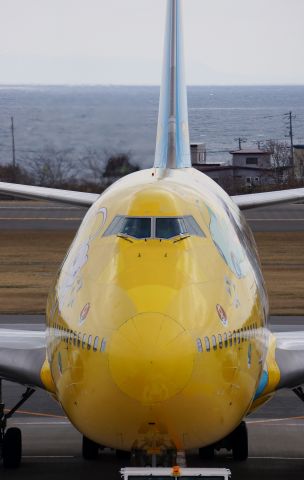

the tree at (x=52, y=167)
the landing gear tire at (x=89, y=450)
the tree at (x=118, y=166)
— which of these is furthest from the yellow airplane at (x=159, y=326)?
the tree at (x=52, y=167)

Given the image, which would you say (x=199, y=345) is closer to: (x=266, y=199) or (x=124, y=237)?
(x=124, y=237)

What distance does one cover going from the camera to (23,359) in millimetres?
23469

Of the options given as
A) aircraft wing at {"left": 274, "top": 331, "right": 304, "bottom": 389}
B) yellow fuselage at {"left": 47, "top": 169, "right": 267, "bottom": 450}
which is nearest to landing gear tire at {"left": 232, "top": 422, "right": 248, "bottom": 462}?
aircraft wing at {"left": 274, "top": 331, "right": 304, "bottom": 389}

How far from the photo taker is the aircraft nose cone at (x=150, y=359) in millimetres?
16516

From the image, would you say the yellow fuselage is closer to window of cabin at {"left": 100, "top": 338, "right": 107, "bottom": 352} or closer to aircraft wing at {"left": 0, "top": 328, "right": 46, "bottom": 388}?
window of cabin at {"left": 100, "top": 338, "right": 107, "bottom": 352}

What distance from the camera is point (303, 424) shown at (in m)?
29.7

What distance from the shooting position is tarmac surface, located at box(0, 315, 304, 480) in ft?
80.9

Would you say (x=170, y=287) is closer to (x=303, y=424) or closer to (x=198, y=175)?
(x=198, y=175)

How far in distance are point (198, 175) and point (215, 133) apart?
126 m

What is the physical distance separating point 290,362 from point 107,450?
5175 mm

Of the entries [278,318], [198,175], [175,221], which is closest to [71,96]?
[278,318]

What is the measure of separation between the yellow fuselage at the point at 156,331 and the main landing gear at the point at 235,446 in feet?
16.7

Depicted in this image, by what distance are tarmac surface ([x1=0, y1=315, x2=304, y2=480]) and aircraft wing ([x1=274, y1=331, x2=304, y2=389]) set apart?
2419 mm

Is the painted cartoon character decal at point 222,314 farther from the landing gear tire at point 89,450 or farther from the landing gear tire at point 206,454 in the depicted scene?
the landing gear tire at point 89,450
